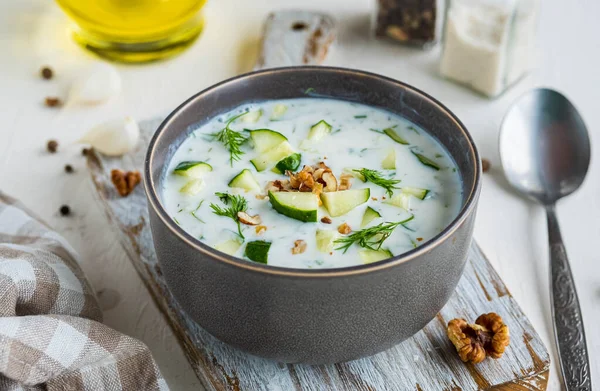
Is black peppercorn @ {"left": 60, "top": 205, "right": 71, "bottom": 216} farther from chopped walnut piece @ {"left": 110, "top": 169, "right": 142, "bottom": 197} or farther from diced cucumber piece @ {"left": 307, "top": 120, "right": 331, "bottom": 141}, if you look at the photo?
diced cucumber piece @ {"left": 307, "top": 120, "right": 331, "bottom": 141}

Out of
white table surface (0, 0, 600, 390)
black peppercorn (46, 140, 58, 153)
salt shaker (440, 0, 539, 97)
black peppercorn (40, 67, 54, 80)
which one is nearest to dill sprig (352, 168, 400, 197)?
white table surface (0, 0, 600, 390)

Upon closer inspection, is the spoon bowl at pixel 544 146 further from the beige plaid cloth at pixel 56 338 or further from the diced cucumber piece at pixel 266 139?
the beige plaid cloth at pixel 56 338

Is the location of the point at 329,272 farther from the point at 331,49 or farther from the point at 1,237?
the point at 331,49

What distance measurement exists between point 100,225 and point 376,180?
0.88 metres

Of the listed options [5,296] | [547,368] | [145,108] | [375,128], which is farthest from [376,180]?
[145,108]

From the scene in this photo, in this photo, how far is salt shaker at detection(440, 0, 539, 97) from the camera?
8.66ft

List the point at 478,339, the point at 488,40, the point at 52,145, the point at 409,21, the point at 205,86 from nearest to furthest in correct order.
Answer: the point at 478,339, the point at 52,145, the point at 488,40, the point at 205,86, the point at 409,21

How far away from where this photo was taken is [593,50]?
2975mm

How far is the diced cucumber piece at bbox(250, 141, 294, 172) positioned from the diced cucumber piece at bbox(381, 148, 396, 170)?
216 mm

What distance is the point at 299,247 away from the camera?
164cm

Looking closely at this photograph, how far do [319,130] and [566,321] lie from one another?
0.75 metres

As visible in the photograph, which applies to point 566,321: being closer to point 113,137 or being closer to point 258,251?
point 258,251

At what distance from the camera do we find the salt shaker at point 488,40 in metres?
2.64

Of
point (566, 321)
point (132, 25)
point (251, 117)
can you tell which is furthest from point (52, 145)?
point (566, 321)
